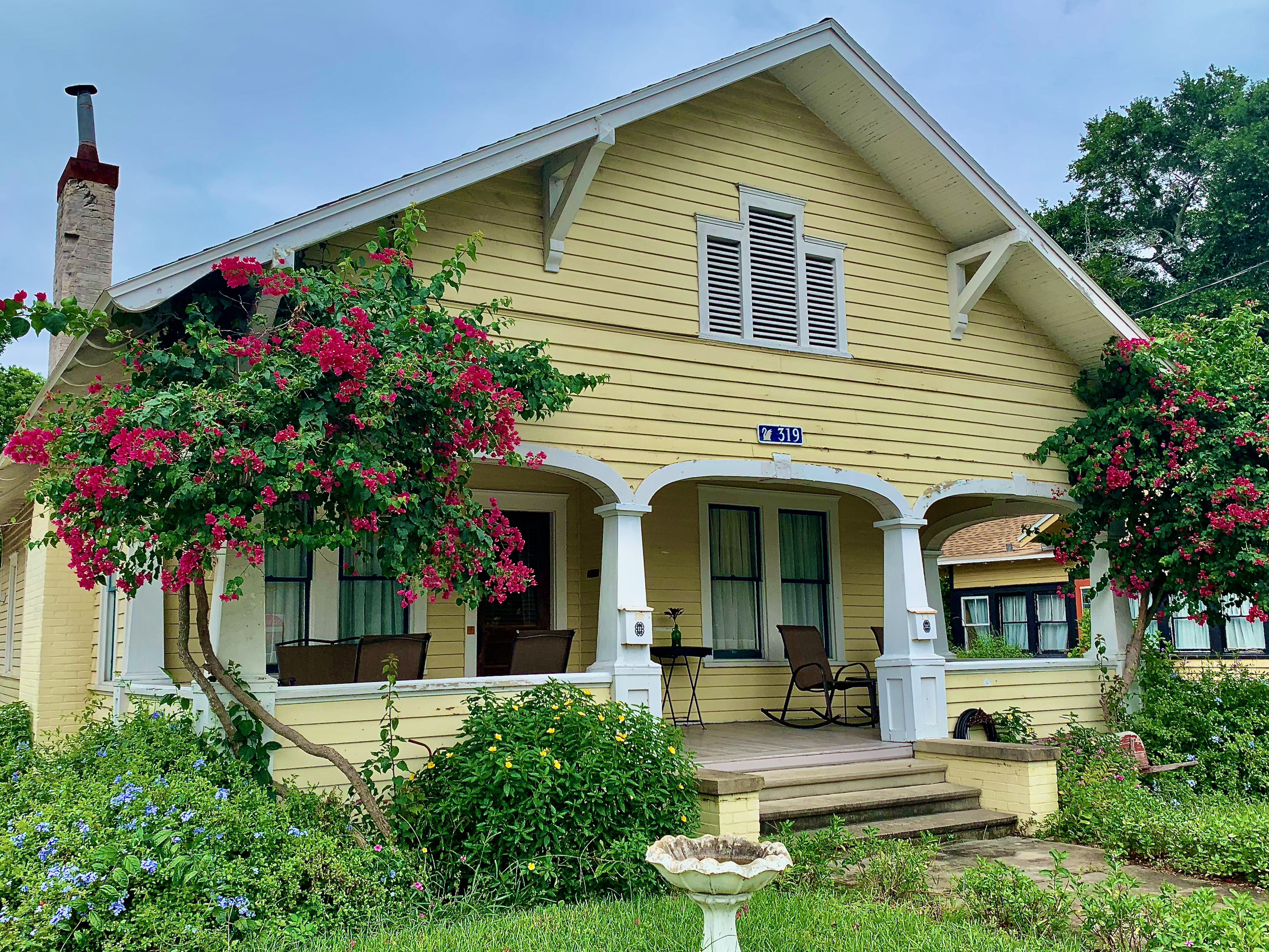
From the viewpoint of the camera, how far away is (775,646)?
11.1 metres

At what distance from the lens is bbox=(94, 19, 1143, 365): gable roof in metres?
7.27

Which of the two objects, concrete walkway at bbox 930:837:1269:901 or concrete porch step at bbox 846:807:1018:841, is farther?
concrete porch step at bbox 846:807:1018:841

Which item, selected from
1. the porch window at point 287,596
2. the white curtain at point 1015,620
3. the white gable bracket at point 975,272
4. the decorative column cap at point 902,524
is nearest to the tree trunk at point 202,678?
the porch window at point 287,596

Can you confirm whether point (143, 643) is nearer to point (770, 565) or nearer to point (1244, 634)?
point (770, 565)

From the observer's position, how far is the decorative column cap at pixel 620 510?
26.7 feet

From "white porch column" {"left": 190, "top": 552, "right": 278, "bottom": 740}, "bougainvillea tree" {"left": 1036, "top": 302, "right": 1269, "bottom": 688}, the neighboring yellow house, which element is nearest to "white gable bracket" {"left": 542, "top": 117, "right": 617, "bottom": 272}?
the neighboring yellow house

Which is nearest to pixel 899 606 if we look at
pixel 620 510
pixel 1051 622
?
pixel 620 510

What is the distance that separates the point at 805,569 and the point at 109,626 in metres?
6.93

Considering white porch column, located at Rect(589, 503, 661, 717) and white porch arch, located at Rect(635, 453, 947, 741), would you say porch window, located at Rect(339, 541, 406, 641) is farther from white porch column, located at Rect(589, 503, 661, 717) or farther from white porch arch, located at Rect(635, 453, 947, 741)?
white porch arch, located at Rect(635, 453, 947, 741)

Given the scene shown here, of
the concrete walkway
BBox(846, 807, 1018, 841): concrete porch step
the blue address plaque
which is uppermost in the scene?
the blue address plaque

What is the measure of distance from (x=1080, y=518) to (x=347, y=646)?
6.95m

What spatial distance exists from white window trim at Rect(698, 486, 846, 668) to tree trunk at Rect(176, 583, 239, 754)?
Result: 206 inches

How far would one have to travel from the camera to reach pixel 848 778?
805 cm

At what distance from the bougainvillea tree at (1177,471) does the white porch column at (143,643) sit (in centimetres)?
805
